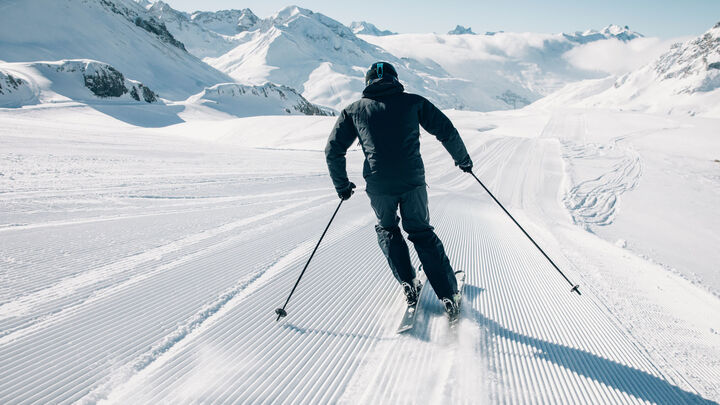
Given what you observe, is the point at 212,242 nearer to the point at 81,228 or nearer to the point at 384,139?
the point at 81,228

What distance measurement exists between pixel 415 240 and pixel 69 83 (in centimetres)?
4659

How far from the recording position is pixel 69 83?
3659cm

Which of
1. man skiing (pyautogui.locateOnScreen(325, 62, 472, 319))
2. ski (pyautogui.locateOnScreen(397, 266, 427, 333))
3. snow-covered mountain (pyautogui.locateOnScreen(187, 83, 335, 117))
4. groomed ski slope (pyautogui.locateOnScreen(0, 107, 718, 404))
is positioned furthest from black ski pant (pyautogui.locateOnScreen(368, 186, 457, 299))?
snow-covered mountain (pyautogui.locateOnScreen(187, 83, 335, 117))

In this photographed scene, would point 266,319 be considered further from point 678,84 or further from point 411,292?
point 678,84

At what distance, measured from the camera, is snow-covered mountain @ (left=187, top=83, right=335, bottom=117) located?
4269cm

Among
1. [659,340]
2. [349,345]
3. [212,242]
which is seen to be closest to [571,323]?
[659,340]

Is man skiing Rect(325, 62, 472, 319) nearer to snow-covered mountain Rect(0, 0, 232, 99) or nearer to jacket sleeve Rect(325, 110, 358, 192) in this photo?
jacket sleeve Rect(325, 110, 358, 192)

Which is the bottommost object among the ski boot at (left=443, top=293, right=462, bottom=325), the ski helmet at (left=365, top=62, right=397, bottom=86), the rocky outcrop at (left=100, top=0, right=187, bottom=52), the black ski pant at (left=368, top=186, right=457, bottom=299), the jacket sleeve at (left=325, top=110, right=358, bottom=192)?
the ski boot at (left=443, top=293, right=462, bottom=325)

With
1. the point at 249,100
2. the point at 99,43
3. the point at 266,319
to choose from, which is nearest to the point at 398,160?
the point at 266,319

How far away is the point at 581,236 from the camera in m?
6.26

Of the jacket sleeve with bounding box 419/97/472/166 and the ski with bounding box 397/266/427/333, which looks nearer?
the ski with bounding box 397/266/427/333

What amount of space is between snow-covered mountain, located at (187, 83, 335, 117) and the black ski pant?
41.6m

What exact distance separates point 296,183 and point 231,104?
4011 centimetres

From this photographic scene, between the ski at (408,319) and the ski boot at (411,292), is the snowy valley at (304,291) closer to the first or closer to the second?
the ski at (408,319)
